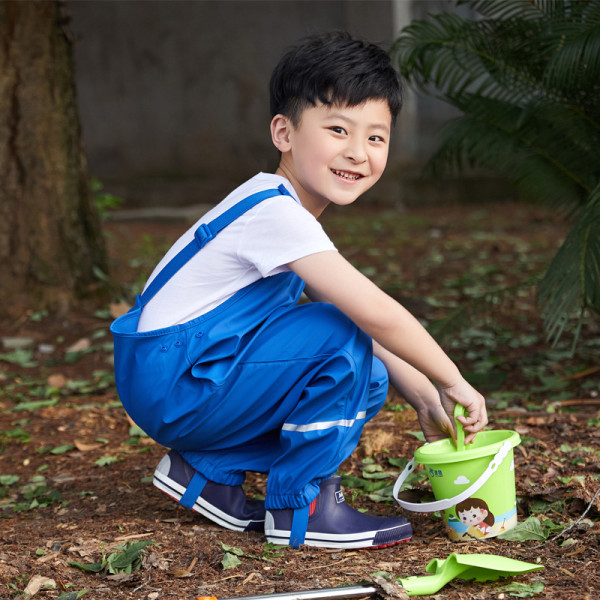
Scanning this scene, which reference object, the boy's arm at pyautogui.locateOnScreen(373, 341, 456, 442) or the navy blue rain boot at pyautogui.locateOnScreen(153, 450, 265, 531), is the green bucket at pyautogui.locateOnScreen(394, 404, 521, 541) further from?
the navy blue rain boot at pyautogui.locateOnScreen(153, 450, 265, 531)

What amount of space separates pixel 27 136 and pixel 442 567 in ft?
10.3

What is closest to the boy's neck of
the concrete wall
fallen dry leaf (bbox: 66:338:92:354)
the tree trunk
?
Answer: fallen dry leaf (bbox: 66:338:92:354)

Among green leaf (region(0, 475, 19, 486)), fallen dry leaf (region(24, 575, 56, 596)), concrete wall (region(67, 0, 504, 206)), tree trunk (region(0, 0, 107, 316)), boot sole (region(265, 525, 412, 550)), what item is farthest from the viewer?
concrete wall (region(67, 0, 504, 206))

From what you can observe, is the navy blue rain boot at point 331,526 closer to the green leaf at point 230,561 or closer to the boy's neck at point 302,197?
the green leaf at point 230,561

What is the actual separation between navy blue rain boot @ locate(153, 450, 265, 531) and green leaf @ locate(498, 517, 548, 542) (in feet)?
1.94

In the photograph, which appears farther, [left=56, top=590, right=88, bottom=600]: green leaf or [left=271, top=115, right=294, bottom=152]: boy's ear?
[left=271, top=115, right=294, bottom=152]: boy's ear

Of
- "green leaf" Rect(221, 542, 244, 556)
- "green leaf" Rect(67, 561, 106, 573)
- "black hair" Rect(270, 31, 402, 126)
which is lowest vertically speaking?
"green leaf" Rect(221, 542, 244, 556)

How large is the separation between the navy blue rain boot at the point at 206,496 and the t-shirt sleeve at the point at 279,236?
1.86 feet

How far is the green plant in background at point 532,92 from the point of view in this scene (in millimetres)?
2969

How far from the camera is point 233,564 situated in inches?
71.1

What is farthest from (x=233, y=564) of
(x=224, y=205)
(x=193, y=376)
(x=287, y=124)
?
(x=287, y=124)

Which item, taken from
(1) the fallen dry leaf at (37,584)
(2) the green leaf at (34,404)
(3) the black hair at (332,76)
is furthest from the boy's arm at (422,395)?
(2) the green leaf at (34,404)

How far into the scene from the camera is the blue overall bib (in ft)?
6.11

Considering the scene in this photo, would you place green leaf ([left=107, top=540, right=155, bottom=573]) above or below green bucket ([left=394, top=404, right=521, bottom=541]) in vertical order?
below
